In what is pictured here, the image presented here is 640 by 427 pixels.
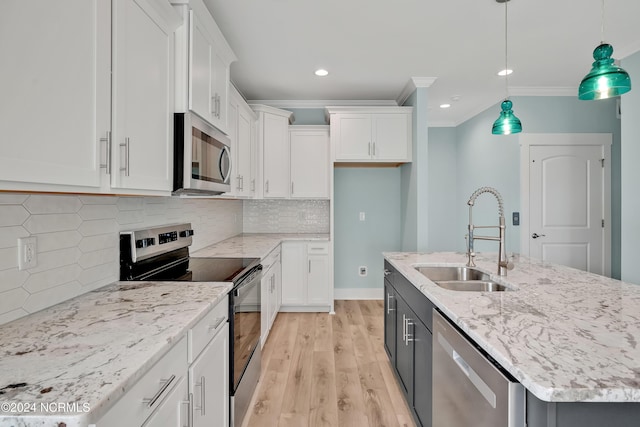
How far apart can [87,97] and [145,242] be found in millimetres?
946

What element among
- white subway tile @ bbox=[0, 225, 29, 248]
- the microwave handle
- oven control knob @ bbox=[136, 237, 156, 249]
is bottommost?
oven control knob @ bbox=[136, 237, 156, 249]

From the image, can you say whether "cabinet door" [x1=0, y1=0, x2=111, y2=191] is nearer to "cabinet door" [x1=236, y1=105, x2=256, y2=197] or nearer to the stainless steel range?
the stainless steel range

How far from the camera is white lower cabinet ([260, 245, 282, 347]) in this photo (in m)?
2.73

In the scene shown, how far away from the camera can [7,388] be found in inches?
27.3

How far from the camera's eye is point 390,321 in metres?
2.46

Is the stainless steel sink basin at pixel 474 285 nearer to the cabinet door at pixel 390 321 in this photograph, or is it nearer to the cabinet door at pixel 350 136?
the cabinet door at pixel 390 321

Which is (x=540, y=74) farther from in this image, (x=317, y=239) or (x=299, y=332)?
(x=299, y=332)

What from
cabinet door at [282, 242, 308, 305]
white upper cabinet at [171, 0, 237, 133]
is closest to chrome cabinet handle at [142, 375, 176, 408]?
white upper cabinet at [171, 0, 237, 133]

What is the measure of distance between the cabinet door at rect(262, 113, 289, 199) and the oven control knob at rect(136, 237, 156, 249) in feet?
6.77

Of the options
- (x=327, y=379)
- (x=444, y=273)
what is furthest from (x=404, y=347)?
(x=327, y=379)

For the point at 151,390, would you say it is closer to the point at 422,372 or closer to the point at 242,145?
the point at 422,372

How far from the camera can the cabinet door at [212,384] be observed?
124 centimetres

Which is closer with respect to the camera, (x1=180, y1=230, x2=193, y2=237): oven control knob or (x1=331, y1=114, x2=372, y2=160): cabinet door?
(x1=180, y1=230, x2=193, y2=237): oven control knob

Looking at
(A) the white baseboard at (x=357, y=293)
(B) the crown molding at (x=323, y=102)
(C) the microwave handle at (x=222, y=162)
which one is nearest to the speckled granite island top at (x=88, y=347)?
(C) the microwave handle at (x=222, y=162)
